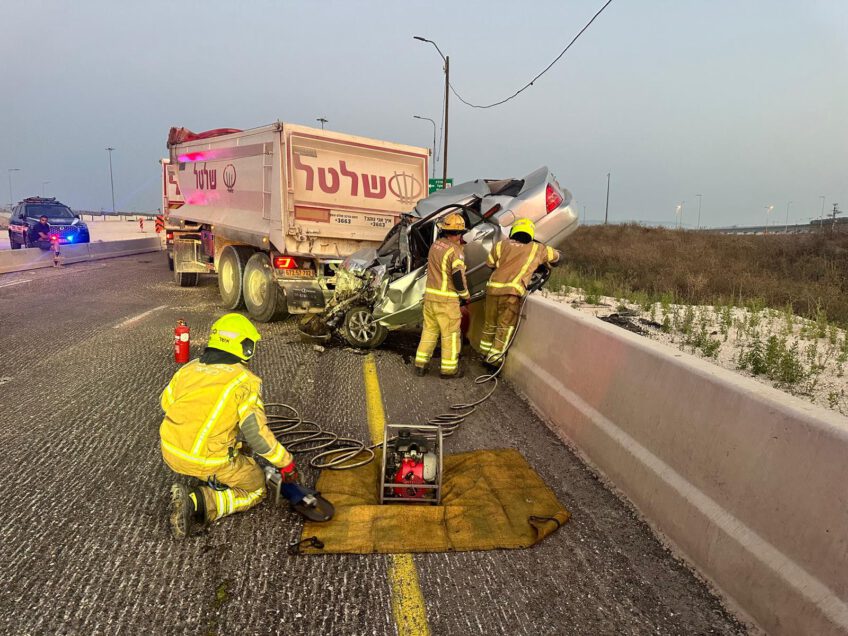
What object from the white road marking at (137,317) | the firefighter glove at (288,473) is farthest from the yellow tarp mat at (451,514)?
the white road marking at (137,317)

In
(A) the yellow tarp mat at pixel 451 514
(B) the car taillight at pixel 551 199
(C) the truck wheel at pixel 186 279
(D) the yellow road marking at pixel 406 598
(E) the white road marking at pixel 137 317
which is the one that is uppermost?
(B) the car taillight at pixel 551 199

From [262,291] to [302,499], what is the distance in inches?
256

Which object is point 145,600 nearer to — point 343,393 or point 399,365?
point 343,393

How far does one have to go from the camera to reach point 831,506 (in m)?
2.06

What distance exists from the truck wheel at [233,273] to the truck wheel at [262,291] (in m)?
0.24

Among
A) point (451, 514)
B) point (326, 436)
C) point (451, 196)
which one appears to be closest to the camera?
point (451, 514)

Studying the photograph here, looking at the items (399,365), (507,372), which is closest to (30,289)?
(399,365)

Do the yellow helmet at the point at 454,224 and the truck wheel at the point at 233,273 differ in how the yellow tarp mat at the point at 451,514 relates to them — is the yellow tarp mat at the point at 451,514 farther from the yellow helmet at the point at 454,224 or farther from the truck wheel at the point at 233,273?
the truck wheel at the point at 233,273

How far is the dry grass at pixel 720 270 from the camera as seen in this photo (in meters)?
9.41

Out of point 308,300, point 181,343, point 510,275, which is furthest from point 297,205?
point 510,275

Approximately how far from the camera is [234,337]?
10.0ft

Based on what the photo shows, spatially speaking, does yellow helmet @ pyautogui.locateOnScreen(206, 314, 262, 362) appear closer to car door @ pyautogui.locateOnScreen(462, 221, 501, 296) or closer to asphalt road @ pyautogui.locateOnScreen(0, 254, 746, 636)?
asphalt road @ pyautogui.locateOnScreen(0, 254, 746, 636)

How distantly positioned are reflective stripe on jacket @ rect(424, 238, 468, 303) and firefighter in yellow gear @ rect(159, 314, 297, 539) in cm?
311

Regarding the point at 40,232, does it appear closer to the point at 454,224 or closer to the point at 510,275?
the point at 454,224
